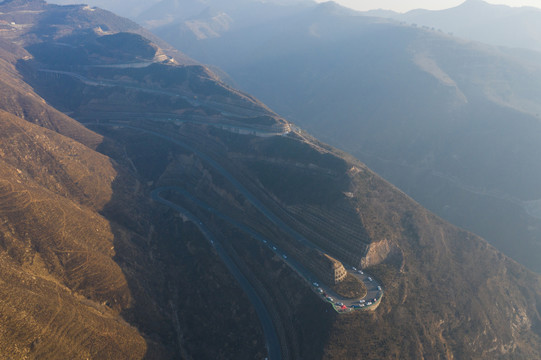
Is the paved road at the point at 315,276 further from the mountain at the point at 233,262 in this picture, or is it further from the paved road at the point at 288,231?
the mountain at the point at 233,262

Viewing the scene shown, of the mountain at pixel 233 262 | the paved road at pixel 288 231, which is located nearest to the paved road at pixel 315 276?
the paved road at pixel 288 231

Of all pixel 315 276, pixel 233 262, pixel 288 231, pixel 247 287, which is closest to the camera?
pixel 315 276

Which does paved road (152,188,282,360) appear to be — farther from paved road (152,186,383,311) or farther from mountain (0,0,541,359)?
paved road (152,186,383,311)

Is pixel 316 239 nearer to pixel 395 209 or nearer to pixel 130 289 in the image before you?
pixel 395 209

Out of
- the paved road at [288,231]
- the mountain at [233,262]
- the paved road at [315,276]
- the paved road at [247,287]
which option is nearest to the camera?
the mountain at [233,262]

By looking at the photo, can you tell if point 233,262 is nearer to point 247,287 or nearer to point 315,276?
point 247,287

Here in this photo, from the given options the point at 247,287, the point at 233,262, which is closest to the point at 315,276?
the point at 247,287

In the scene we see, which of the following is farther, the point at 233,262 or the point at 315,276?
the point at 233,262

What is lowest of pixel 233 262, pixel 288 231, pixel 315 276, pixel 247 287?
pixel 247 287
